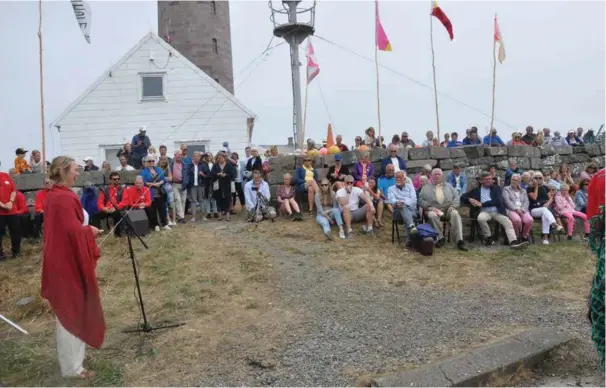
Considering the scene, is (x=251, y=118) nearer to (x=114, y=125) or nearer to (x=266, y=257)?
(x=114, y=125)

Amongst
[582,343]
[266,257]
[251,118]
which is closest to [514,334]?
[582,343]

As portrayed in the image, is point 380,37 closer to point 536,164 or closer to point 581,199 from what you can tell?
point 536,164

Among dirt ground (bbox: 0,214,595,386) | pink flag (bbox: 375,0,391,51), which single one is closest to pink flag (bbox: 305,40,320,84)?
pink flag (bbox: 375,0,391,51)

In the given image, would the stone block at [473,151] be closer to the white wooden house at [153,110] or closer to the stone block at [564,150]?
the stone block at [564,150]

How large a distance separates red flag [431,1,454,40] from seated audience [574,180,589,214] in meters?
4.81

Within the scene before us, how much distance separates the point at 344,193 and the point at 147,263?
409cm

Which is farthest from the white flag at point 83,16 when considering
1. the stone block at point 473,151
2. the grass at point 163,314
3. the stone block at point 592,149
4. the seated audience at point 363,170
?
the stone block at point 592,149

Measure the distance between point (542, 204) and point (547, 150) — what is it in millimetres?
5072

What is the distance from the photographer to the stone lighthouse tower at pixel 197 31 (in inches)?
787

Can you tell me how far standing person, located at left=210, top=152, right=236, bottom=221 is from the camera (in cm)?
1128

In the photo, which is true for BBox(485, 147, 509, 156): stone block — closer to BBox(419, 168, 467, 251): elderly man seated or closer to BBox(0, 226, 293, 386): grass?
BBox(419, 168, 467, 251): elderly man seated

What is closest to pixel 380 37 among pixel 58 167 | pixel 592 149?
pixel 592 149

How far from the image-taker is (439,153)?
502 inches

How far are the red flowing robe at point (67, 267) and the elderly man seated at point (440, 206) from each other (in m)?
6.49
